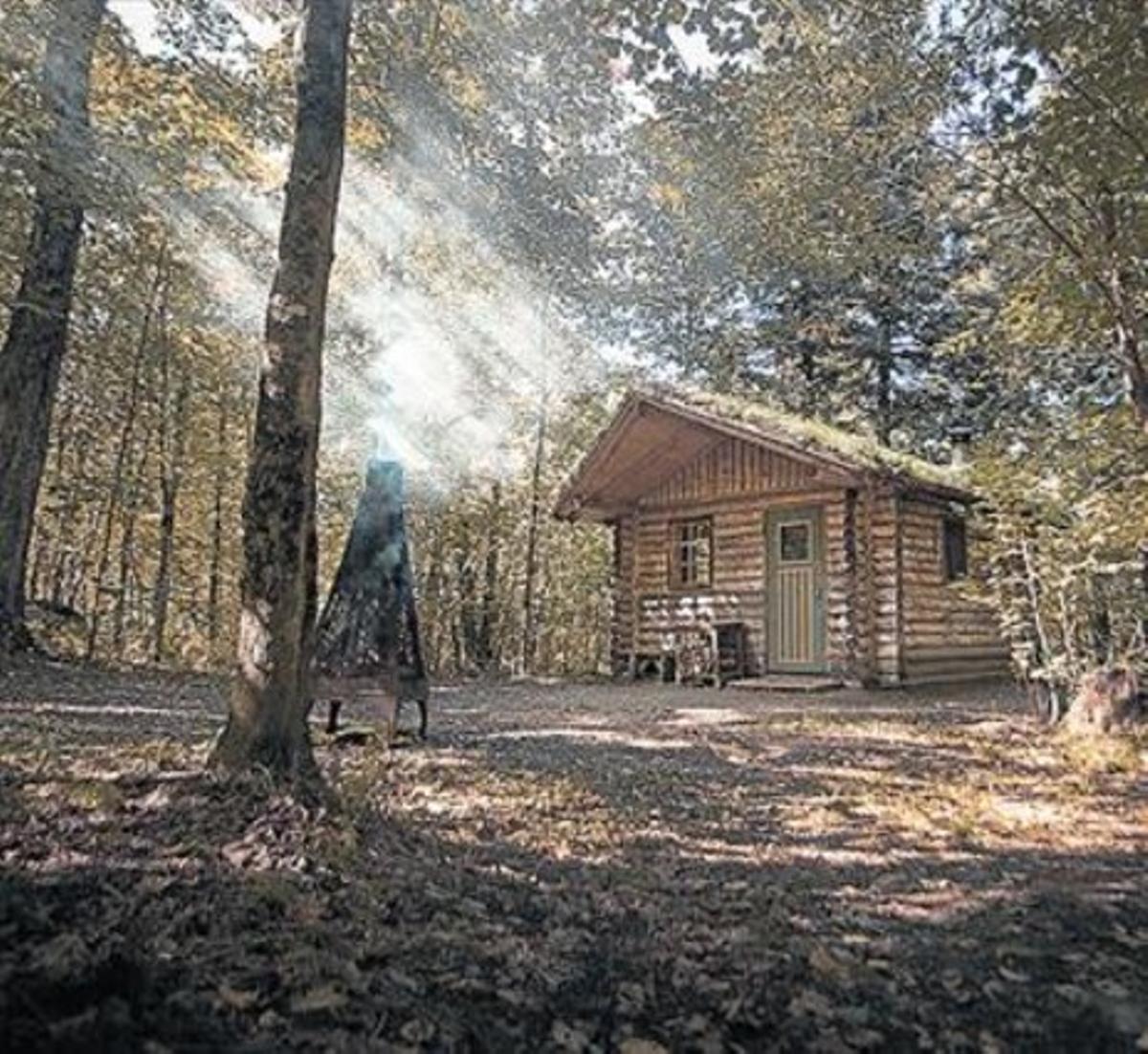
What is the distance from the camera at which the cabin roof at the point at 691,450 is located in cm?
1222

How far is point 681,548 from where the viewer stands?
49.9 ft

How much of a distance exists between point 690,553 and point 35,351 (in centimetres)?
943

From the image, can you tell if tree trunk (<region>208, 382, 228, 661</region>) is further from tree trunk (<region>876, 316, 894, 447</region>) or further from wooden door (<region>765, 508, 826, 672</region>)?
tree trunk (<region>876, 316, 894, 447</region>)

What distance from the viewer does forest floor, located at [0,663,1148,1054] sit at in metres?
2.27

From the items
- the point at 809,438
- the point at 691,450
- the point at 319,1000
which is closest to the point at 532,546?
the point at 691,450

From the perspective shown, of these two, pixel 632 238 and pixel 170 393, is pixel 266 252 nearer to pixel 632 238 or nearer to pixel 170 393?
pixel 170 393

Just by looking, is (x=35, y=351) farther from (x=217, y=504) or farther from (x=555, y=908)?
(x=555, y=908)

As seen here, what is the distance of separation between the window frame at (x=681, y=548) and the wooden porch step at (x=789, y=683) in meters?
2.00

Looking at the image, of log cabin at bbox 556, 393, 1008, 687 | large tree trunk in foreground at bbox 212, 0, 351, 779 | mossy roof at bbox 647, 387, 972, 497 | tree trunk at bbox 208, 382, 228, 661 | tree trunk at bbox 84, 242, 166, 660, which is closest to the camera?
large tree trunk in foreground at bbox 212, 0, 351, 779

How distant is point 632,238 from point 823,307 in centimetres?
541

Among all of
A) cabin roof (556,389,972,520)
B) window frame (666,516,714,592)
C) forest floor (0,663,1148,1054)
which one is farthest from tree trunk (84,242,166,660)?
forest floor (0,663,1148,1054)

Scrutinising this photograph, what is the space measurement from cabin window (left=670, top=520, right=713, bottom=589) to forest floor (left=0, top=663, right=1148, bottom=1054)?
9.01 metres

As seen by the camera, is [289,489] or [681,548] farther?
[681,548]

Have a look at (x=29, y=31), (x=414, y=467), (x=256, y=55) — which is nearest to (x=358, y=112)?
(x=256, y=55)
